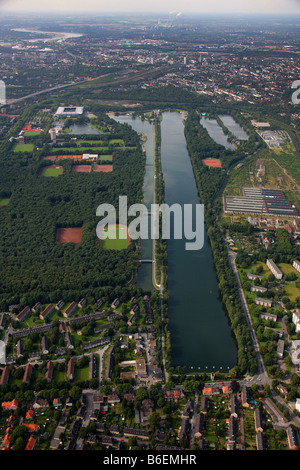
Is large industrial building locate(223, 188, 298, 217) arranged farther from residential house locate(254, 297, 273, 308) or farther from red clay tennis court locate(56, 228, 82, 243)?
red clay tennis court locate(56, 228, 82, 243)

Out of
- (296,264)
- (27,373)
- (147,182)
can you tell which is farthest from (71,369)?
(147,182)

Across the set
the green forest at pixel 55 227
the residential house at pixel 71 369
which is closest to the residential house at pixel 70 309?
the green forest at pixel 55 227

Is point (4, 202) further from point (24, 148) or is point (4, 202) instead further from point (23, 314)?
point (23, 314)

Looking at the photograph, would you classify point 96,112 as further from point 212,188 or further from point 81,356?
point 81,356

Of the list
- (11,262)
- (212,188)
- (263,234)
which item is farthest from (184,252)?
(11,262)

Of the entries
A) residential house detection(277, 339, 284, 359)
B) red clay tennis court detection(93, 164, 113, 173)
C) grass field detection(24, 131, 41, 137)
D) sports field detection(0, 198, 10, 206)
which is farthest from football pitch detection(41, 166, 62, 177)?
residential house detection(277, 339, 284, 359)
